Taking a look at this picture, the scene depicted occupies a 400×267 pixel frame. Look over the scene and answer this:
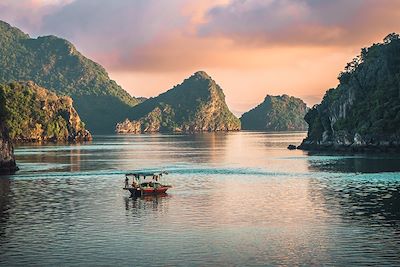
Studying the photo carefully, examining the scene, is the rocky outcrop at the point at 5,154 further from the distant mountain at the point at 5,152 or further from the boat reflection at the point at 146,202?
the boat reflection at the point at 146,202

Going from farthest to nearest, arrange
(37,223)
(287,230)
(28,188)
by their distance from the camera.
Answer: (28,188) → (37,223) → (287,230)

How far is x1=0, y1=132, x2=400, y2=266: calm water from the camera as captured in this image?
53.4 metres

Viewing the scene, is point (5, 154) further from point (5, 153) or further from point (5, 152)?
point (5, 152)

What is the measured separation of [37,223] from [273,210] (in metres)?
29.9

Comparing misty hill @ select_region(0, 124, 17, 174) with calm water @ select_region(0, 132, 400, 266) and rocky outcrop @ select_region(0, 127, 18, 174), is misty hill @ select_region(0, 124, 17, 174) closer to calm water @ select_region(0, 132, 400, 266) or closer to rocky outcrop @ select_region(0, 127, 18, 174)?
rocky outcrop @ select_region(0, 127, 18, 174)

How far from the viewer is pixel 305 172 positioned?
13600cm

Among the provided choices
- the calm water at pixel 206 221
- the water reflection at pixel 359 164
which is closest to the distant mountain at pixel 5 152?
the calm water at pixel 206 221

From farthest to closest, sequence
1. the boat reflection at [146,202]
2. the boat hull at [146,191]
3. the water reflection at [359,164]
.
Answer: the water reflection at [359,164] < the boat hull at [146,191] < the boat reflection at [146,202]

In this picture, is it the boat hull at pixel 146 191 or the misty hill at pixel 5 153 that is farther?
the misty hill at pixel 5 153

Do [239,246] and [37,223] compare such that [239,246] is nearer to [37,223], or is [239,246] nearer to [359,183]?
[37,223]

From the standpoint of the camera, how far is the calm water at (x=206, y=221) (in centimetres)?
5344

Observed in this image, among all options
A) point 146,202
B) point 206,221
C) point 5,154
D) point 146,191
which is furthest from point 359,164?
point 206,221

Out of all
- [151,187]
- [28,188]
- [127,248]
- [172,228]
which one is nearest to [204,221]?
[172,228]

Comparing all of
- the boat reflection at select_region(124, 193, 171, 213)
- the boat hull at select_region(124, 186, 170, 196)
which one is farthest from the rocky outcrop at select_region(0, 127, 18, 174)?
the boat reflection at select_region(124, 193, 171, 213)
